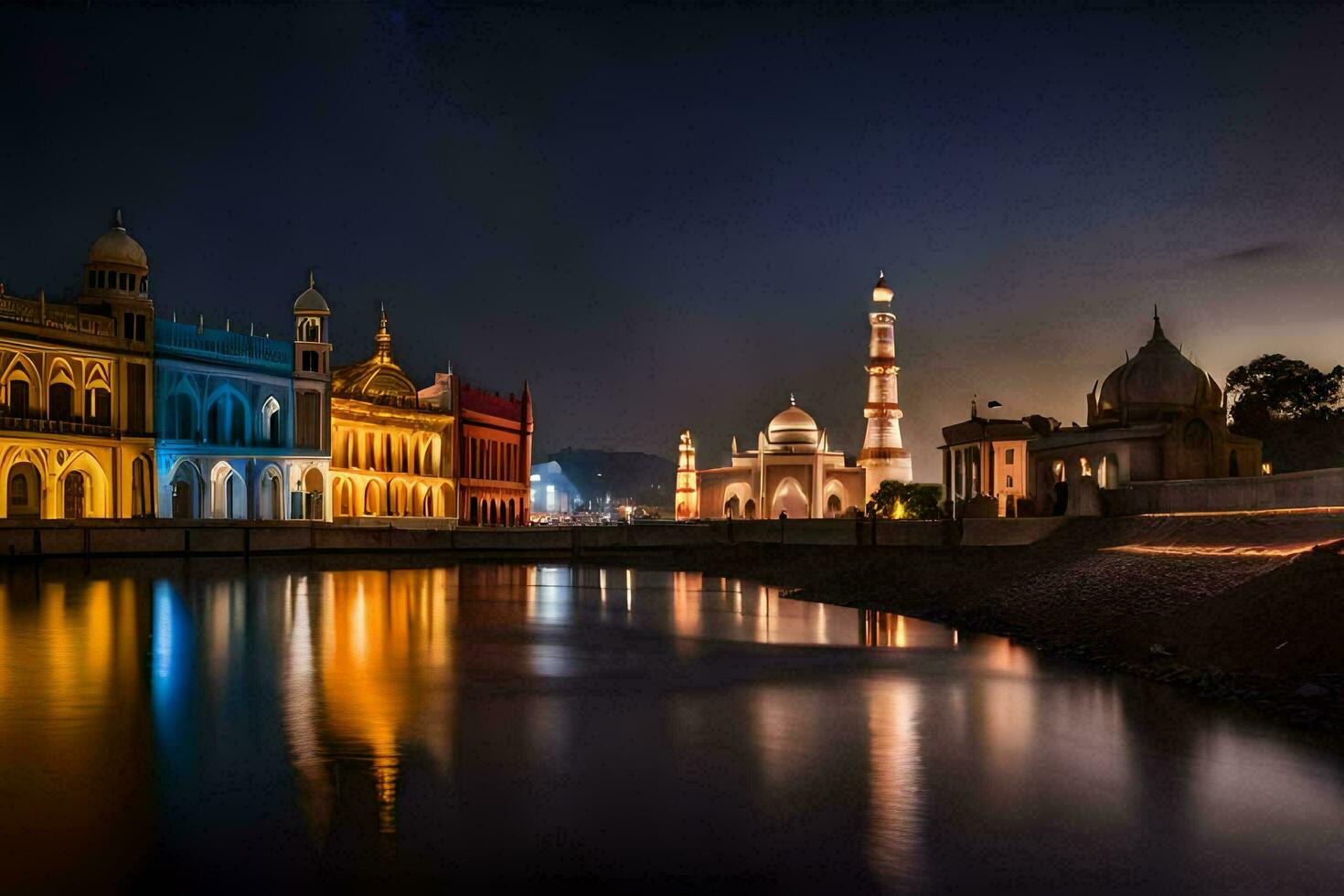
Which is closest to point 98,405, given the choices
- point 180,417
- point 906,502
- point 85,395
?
point 85,395

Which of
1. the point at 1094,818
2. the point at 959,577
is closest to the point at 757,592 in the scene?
the point at 959,577

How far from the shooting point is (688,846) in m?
10.8

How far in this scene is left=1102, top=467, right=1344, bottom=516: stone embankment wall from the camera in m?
24.9

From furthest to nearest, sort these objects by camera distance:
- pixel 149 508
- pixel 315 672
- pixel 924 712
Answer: pixel 149 508
pixel 315 672
pixel 924 712

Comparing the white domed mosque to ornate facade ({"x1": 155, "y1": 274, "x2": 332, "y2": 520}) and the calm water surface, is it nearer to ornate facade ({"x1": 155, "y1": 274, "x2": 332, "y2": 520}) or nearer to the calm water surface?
ornate facade ({"x1": 155, "y1": 274, "x2": 332, "y2": 520})

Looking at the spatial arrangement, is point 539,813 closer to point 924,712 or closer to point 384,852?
point 384,852

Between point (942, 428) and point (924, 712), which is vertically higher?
point (942, 428)

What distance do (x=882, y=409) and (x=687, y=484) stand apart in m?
27.3

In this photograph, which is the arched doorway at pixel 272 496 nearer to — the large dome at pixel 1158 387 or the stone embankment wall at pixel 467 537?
the stone embankment wall at pixel 467 537

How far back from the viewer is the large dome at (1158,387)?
1727 inches

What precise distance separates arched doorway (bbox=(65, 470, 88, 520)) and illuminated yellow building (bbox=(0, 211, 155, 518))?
4cm

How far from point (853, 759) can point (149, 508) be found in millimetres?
48038

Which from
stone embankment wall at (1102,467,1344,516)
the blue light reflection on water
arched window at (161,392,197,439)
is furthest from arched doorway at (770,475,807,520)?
the blue light reflection on water

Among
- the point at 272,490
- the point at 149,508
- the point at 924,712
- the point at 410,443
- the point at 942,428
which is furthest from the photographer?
the point at 410,443
